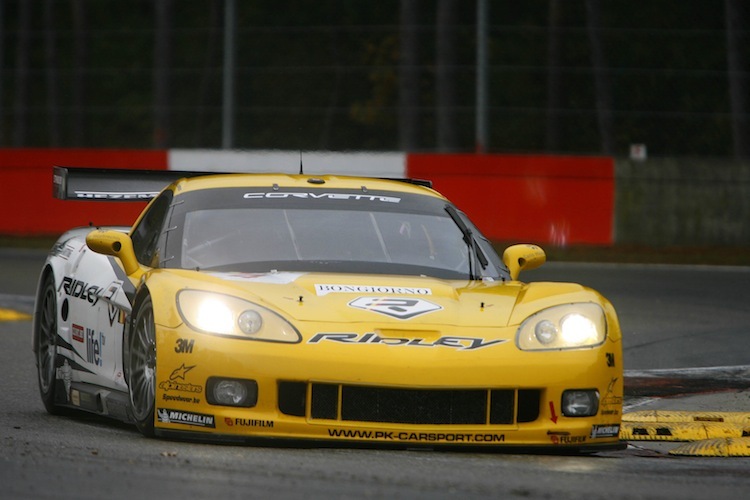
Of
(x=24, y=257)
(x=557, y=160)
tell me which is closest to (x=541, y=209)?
(x=557, y=160)

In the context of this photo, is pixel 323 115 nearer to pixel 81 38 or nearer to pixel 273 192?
pixel 81 38

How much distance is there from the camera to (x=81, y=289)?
7637 mm

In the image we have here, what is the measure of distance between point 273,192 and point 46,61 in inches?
719

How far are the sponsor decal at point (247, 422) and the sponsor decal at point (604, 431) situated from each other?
1234 millimetres

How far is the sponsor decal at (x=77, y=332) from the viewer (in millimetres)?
7527

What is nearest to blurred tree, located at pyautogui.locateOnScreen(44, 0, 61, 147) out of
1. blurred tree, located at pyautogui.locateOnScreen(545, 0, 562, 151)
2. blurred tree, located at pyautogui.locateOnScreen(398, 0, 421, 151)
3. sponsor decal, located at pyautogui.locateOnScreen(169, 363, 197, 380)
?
blurred tree, located at pyautogui.locateOnScreen(398, 0, 421, 151)

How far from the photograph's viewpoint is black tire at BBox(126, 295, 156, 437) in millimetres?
6203

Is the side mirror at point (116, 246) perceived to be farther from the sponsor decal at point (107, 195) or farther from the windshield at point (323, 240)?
the sponsor decal at point (107, 195)

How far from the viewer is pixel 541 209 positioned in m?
20.9

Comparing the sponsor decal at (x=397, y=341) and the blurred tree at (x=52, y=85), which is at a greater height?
the blurred tree at (x=52, y=85)

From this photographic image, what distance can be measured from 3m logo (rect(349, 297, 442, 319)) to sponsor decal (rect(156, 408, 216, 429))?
0.70 metres

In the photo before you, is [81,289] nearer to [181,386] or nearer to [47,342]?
[47,342]

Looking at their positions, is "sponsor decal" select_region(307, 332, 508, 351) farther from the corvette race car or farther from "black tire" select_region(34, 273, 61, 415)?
"black tire" select_region(34, 273, 61, 415)

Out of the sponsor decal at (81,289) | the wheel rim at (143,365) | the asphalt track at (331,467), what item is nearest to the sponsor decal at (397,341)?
the asphalt track at (331,467)
